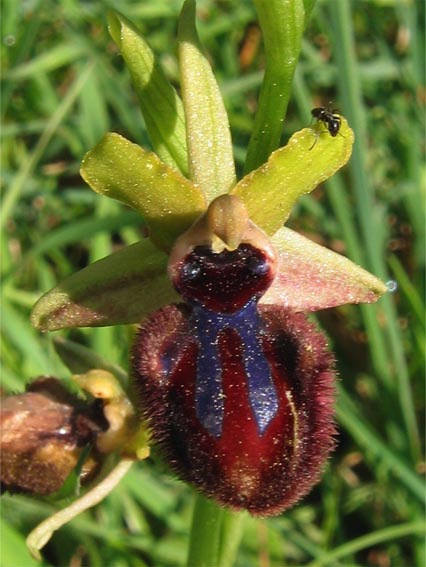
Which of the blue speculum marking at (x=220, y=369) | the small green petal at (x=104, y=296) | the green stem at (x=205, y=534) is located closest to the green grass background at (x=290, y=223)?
the green stem at (x=205, y=534)

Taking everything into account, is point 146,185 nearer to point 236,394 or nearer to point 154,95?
point 154,95

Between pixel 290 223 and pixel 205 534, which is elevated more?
pixel 205 534

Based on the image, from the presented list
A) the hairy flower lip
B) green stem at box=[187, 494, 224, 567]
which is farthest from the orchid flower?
green stem at box=[187, 494, 224, 567]

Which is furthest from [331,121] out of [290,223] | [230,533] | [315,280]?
[290,223]

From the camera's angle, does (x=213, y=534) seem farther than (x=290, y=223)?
No

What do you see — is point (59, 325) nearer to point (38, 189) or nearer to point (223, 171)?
point (223, 171)

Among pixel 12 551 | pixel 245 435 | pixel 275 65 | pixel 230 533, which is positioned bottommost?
pixel 12 551

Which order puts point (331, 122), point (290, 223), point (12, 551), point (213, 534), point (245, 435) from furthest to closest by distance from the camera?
point (290, 223) → point (12, 551) → point (213, 534) → point (331, 122) → point (245, 435)
